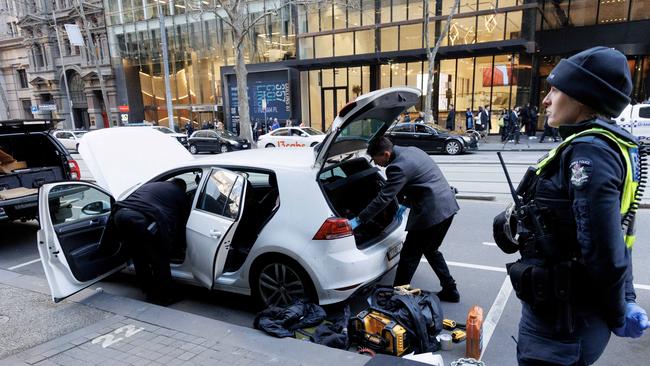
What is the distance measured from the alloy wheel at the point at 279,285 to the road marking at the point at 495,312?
1662 mm

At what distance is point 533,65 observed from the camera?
2286 cm

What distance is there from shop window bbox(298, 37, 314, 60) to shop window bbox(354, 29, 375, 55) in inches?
133

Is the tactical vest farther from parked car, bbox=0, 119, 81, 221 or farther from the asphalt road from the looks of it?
parked car, bbox=0, 119, 81, 221

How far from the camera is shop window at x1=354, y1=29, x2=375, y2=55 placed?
1038 inches

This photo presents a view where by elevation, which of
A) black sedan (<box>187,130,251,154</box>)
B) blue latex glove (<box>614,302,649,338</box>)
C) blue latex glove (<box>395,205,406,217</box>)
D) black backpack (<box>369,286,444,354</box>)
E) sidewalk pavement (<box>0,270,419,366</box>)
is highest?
blue latex glove (<box>614,302,649,338</box>)

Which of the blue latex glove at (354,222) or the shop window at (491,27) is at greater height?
the shop window at (491,27)

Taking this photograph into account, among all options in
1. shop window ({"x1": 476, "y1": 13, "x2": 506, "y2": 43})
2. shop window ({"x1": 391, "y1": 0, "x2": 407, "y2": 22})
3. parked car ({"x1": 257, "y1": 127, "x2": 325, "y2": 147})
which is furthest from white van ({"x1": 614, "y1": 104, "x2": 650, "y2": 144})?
shop window ({"x1": 391, "y1": 0, "x2": 407, "y2": 22})

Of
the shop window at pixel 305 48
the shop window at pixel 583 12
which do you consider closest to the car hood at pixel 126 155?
the shop window at pixel 305 48

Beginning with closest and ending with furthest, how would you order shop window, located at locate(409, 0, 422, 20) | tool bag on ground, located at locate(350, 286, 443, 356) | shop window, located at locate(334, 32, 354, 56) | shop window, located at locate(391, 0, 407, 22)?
tool bag on ground, located at locate(350, 286, 443, 356) < shop window, located at locate(409, 0, 422, 20) < shop window, located at locate(391, 0, 407, 22) < shop window, located at locate(334, 32, 354, 56)

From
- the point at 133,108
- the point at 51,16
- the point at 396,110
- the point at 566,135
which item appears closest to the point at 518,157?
the point at 396,110

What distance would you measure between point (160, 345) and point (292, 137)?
694 inches

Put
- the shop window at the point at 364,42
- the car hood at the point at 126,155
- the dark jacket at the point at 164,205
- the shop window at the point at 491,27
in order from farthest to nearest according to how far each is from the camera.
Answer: the shop window at the point at 364,42, the shop window at the point at 491,27, the car hood at the point at 126,155, the dark jacket at the point at 164,205

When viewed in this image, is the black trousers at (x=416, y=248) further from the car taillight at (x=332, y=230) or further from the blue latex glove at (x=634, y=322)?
the blue latex glove at (x=634, y=322)

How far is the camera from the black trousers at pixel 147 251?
4.00 m
